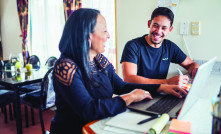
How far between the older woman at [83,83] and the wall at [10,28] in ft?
13.1

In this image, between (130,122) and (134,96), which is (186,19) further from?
(130,122)

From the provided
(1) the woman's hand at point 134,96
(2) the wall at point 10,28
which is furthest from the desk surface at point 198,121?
(2) the wall at point 10,28

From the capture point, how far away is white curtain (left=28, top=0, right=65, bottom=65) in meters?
3.53

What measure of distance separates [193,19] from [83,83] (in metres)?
1.56

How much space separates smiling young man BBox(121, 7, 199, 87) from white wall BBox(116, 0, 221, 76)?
24 cm

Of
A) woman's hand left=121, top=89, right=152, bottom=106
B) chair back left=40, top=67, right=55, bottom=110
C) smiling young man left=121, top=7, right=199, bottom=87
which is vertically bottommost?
chair back left=40, top=67, right=55, bottom=110

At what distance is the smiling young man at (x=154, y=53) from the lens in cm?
168

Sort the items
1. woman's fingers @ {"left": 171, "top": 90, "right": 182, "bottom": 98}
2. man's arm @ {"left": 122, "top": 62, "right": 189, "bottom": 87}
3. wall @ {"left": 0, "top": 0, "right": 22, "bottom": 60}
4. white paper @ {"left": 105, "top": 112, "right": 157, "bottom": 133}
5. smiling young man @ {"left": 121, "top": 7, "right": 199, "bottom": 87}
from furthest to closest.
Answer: wall @ {"left": 0, "top": 0, "right": 22, "bottom": 60}, smiling young man @ {"left": 121, "top": 7, "right": 199, "bottom": 87}, man's arm @ {"left": 122, "top": 62, "right": 189, "bottom": 87}, woman's fingers @ {"left": 171, "top": 90, "right": 182, "bottom": 98}, white paper @ {"left": 105, "top": 112, "right": 157, "bottom": 133}

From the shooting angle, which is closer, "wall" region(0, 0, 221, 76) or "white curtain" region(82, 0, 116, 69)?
"wall" region(0, 0, 221, 76)

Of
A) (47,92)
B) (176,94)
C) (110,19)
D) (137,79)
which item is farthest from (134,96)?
(110,19)

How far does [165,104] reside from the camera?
3.27 feet

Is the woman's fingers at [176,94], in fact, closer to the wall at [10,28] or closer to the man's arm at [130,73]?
the man's arm at [130,73]

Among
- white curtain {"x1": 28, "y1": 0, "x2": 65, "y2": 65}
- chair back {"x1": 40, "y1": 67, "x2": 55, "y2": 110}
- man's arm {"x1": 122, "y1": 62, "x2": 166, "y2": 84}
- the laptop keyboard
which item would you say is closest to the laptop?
the laptop keyboard

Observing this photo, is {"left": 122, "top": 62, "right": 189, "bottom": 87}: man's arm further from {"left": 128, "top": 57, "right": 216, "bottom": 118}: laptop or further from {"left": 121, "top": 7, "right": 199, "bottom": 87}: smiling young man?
{"left": 128, "top": 57, "right": 216, "bottom": 118}: laptop
